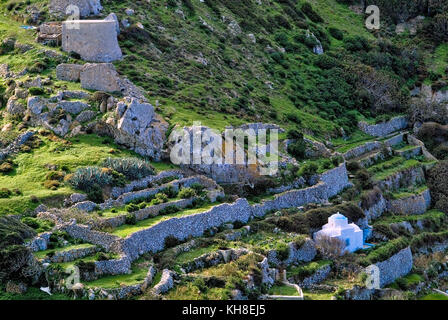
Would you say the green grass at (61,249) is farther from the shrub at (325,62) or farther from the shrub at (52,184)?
the shrub at (325,62)

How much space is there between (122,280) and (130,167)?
16880mm

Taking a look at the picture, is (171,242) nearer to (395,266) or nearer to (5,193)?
(5,193)

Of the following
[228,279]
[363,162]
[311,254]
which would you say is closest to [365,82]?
[363,162]

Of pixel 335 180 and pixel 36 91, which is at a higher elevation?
pixel 36 91

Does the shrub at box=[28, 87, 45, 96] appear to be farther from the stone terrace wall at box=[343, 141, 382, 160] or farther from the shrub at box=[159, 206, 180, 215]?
the stone terrace wall at box=[343, 141, 382, 160]

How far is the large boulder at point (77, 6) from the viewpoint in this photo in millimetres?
99312

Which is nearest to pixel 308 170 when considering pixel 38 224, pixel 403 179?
pixel 403 179

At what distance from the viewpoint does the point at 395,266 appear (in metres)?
76.4

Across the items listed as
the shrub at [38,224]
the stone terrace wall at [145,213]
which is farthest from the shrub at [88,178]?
the shrub at [38,224]

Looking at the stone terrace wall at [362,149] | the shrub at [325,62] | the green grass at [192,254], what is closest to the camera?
the green grass at [192,254]

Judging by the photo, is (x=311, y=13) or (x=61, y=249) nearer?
(x=61, y=249)

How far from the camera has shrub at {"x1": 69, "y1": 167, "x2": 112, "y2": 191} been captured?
73.8 metres

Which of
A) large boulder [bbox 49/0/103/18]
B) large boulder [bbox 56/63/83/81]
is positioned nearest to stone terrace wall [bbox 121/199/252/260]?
large boulder [bbox 56/63/83/81]

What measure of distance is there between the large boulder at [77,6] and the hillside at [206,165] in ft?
0.75
